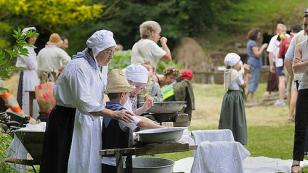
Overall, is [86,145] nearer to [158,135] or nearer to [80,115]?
[80,115]

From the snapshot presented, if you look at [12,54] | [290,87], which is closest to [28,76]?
[290,87]

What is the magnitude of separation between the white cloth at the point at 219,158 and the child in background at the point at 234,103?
3318 millimetres

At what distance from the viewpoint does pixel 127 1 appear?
22.5 metres

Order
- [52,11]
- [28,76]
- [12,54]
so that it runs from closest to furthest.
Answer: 1. [12,54]
2. [28,76]
3. [52,11]

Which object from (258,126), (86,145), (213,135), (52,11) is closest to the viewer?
(86,145)

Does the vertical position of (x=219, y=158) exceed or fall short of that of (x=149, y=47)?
it falls short

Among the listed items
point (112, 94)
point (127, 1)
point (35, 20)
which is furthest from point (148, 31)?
point (127, 1)

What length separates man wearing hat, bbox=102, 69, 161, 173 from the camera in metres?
4.87

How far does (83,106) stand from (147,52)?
11.9 ft

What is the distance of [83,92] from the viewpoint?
15.7 feet

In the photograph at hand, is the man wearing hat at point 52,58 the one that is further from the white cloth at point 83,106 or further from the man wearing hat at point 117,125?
the white cloth at point 83,106

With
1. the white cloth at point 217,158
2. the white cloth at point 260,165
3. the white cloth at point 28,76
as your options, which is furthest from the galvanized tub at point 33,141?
the white cloth at point 28,76

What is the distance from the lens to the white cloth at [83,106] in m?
4.79

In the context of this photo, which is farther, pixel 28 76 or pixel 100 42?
pixel 28 76
